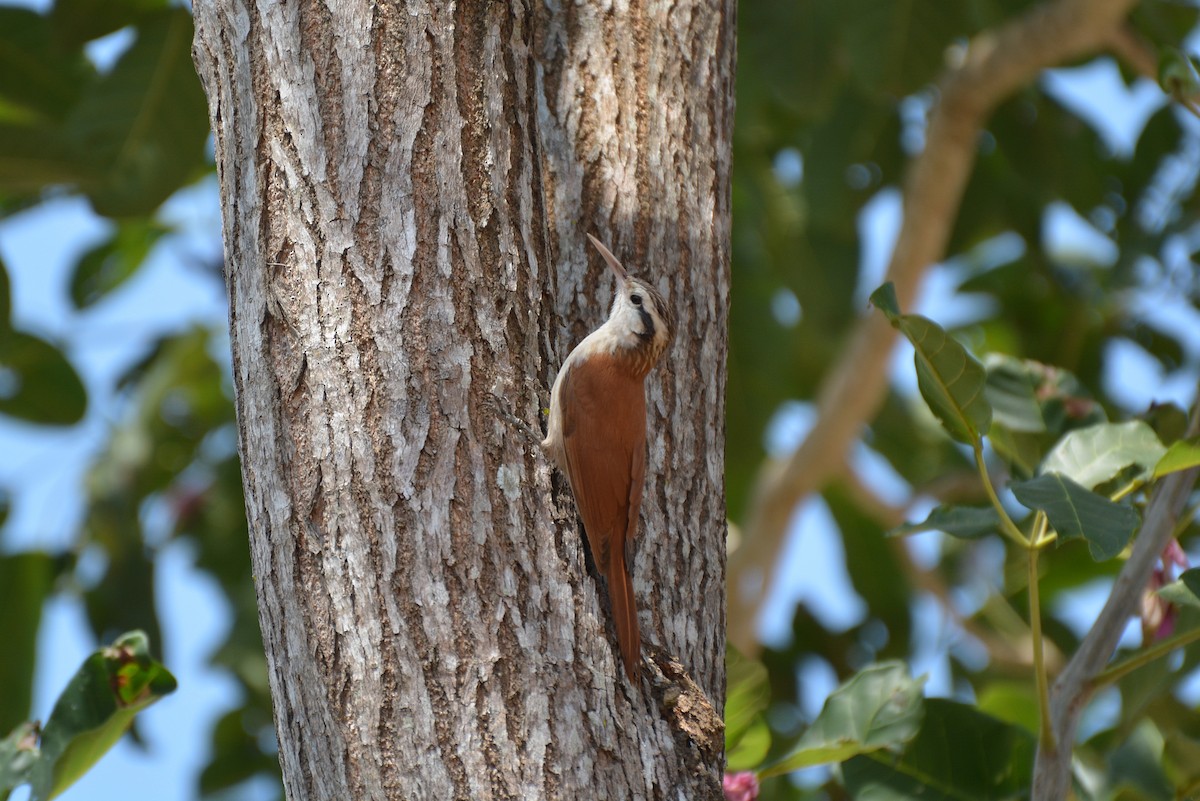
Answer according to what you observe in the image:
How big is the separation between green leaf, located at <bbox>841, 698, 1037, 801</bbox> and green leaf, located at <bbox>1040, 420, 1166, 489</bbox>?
578mm

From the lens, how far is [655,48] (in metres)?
2.37

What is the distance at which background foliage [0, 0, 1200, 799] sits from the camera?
3916mm

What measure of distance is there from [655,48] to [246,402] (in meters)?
1.05

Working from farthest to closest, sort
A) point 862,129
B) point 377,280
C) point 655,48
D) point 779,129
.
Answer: point 779,129 < point 862,129 < point 655,48 < point 377,280

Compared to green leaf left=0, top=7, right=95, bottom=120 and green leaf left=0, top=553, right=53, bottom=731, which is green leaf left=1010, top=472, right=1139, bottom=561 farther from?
green leaf left=0, top=7, right=95, bottom=120

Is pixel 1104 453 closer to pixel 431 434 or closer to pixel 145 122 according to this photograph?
pixel 431 434

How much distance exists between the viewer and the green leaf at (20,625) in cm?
386

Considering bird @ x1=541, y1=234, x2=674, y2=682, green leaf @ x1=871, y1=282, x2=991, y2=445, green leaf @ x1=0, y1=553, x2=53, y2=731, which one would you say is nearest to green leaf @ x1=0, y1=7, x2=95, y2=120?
green leaf @ x1=0, y1=553, x2=53, y2=731

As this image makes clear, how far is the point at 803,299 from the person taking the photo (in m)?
5.16

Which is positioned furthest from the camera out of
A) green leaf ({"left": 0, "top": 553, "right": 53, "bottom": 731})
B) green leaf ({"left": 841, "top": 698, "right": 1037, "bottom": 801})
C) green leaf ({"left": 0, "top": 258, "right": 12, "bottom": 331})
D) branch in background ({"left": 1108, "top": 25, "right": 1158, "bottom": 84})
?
branch in background ({"left": 1108, "top": 25, "right": 1158, "bottom": 84})

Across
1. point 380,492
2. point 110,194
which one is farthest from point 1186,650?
point 110,194

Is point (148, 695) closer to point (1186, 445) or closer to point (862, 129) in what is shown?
point (1186, 445)

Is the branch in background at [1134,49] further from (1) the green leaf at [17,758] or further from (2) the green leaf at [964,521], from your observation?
(1) the green leaf at [17,758]

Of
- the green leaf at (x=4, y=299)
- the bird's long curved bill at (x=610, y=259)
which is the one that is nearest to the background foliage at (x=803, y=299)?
the green leaf at (x=4, y=299)
